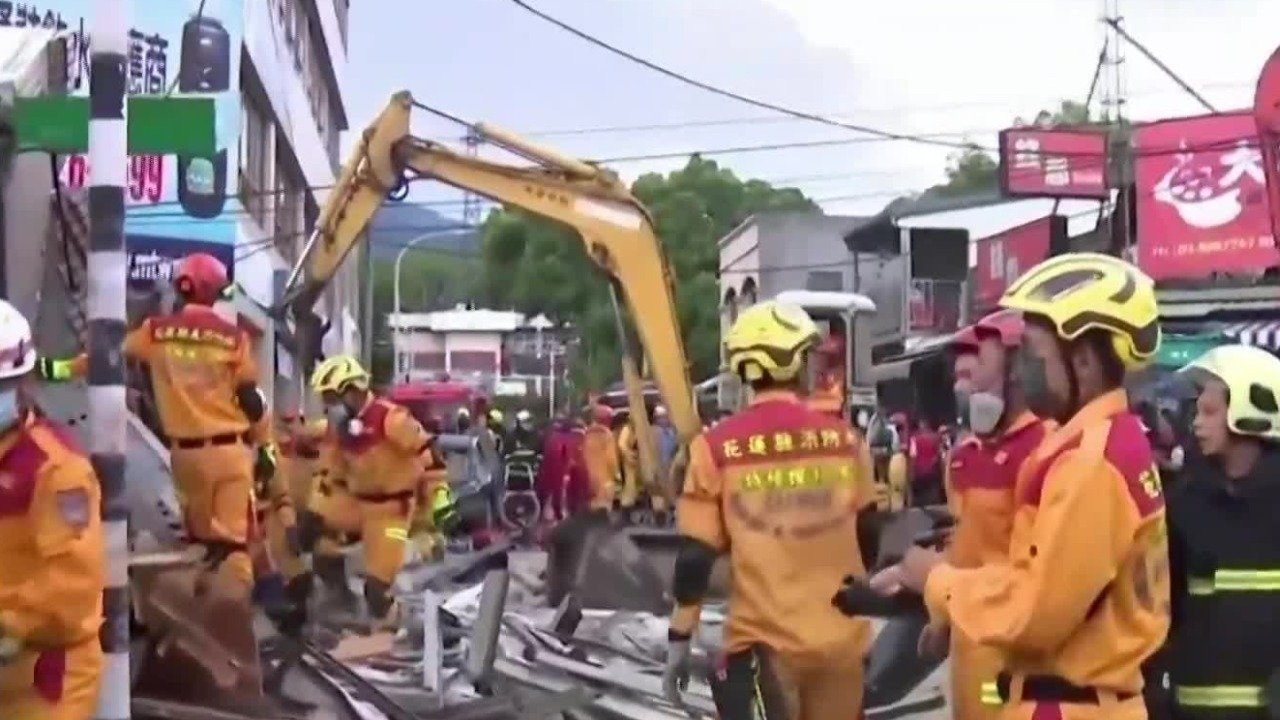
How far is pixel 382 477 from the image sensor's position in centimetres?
1498

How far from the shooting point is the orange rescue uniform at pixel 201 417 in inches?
437

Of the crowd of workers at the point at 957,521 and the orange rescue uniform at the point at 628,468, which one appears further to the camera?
the orange rescue uniform at the point at 628,468

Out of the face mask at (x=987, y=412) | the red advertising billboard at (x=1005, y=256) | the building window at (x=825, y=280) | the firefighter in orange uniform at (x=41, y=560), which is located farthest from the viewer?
the building window at (x=825, y=280)

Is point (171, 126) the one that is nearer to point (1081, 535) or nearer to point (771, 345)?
point (771, 345)

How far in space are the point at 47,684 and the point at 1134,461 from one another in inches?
121

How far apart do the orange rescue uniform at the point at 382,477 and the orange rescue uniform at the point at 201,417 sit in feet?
11.8

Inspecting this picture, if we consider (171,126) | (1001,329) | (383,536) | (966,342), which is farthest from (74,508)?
(383,536)

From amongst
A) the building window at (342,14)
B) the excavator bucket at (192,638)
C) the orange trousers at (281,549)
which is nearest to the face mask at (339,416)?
the orange trousers at (281,549)

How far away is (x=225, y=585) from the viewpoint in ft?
32.0

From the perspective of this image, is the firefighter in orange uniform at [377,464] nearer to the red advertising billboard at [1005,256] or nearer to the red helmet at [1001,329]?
the red helmet at [1001,329]

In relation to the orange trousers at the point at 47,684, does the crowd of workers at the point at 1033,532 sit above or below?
above

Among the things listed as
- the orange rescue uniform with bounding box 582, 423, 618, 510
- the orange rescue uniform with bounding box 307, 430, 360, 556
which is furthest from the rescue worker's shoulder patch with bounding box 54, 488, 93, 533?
the orange rescue uniform with bounding box 582, 423, 618, 510

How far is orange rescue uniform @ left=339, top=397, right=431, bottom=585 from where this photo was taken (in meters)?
14.9

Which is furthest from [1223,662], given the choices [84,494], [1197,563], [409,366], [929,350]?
[409,366]
